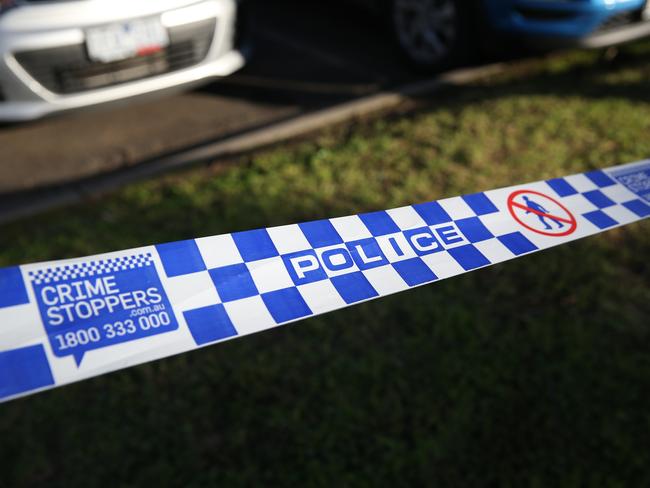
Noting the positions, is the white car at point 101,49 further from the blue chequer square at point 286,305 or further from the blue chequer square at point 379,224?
the blue chequer square at point 286,305

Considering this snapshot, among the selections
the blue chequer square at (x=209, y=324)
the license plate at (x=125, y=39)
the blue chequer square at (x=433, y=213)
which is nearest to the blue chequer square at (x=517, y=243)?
the blue chequer square at (x=433, y=213)

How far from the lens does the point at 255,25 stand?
16.3ft

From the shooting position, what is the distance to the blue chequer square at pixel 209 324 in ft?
3.38

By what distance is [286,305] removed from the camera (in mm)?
1111

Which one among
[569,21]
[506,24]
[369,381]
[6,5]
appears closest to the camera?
[369,381]

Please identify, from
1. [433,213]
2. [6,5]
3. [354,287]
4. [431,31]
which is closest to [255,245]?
[354,287]

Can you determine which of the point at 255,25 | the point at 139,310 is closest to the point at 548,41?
the point at 255,25

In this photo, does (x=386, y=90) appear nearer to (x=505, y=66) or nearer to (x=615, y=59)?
(x=505, y=66)

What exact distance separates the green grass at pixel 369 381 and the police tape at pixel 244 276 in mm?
835

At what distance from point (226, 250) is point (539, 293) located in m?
1.56

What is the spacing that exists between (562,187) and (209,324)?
0.89m

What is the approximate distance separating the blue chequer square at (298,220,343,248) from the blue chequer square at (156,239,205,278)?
0.21m

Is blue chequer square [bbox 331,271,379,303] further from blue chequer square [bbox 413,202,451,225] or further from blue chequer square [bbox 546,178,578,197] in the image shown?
blue chequer square [bbox 546,178,578,197]

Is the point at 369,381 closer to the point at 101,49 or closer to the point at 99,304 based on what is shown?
the point at 99,304
